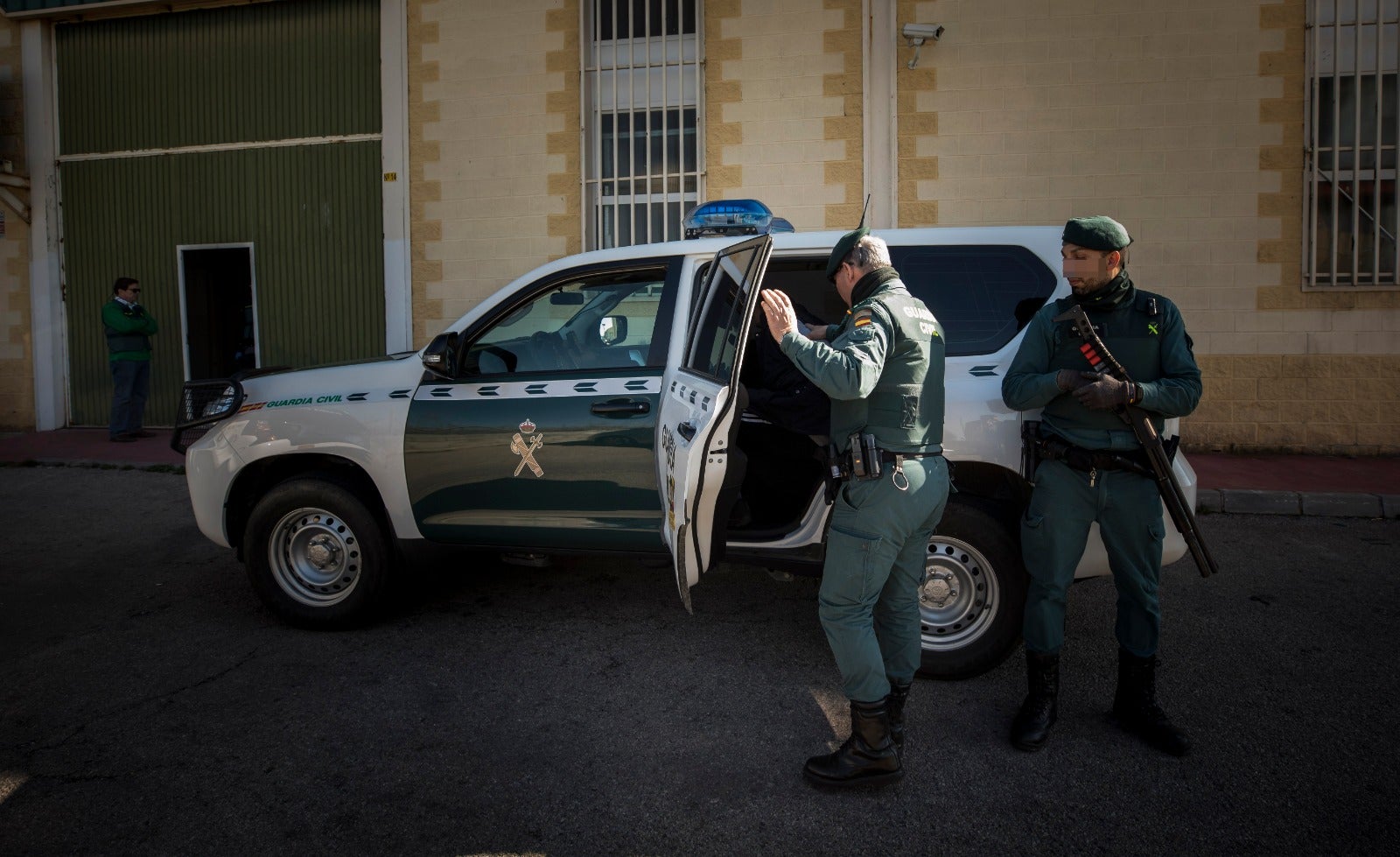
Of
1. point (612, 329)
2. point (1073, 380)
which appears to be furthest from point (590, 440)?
point (1073, 380)

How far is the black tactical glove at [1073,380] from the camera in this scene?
10.2 ft

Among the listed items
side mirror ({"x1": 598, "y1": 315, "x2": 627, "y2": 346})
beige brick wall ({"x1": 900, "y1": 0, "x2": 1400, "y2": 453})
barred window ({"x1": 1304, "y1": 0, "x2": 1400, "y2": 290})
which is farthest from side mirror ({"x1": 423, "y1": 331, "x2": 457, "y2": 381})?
barred window ({"x1": 1304, "y1": 0, "x2": 1400, "y2": 290})

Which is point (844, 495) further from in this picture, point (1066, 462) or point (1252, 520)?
point (1252, 520)

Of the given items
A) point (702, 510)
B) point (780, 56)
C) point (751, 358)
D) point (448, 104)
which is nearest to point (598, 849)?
point (702, 510)

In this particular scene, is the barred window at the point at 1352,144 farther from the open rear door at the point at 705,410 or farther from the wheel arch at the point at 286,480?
the wheel arch at the point at 286,480

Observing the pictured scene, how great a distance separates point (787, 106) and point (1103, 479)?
685cm

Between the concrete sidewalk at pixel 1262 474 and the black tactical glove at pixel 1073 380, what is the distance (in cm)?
289

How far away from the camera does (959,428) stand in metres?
3.62

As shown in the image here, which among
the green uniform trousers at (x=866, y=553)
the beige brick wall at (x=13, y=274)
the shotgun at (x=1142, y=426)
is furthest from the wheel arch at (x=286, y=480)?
the beige brick wall at (x=13, y=274)

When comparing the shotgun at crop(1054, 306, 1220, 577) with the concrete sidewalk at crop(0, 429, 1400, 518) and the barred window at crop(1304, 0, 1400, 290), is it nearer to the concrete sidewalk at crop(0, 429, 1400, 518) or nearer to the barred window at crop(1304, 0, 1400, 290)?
the concrete sidewalk at crop(0, 429, 1400, 518)

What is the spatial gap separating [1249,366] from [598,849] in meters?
8.28

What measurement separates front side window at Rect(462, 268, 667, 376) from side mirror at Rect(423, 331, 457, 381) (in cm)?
8

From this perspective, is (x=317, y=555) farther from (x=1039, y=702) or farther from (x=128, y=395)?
(x=128, y=395)

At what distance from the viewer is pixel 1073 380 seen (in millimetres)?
3105
